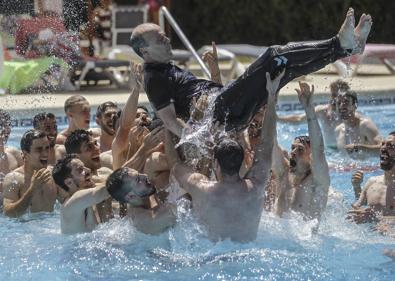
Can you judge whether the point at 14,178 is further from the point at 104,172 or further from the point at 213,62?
the point at 213,62

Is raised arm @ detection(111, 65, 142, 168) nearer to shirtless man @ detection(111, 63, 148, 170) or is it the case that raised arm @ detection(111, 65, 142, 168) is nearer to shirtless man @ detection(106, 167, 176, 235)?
shirtless man @ detection(111, 63, 148, 170)

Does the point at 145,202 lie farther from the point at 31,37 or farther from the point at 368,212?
the point at 31,37

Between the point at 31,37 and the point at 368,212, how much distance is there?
26.7 feet

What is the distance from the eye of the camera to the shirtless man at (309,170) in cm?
602

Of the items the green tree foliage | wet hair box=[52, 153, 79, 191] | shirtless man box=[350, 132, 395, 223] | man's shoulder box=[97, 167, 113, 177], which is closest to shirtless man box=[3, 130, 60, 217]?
man's shoulder box=[97, 167, 113, 177]

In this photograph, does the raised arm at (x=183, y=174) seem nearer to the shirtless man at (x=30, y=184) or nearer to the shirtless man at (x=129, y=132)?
the shirtless man at (x=129, y=132)

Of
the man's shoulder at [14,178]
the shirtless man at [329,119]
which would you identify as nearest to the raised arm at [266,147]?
the man's shoulder at [14,178]

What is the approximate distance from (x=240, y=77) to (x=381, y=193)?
1773mm

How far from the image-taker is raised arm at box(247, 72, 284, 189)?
5.74 m

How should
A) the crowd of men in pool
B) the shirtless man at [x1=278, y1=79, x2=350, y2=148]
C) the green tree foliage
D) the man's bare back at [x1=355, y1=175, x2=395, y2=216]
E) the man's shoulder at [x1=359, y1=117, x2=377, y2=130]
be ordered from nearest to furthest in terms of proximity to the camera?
the crowd of men in pool, the man's bare back at [x1=355, y1=175, x2=395, y2=216], the man's shoulder at [x1=359, y1=117, x2=377, y2=130], the shirtless man at [x1=278, y1=79, x2=350, y2=148], the green tree foliage

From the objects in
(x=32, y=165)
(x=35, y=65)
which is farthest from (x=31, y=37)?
(x=32, y=165)

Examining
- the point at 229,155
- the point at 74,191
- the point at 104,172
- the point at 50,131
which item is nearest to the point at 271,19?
the point at 50,131

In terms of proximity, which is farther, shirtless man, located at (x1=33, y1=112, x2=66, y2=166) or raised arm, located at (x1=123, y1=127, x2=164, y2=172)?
shirtless man, located at (x1=33, y1=112, x2=66, y2=166)

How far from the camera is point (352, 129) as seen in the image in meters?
9.94
